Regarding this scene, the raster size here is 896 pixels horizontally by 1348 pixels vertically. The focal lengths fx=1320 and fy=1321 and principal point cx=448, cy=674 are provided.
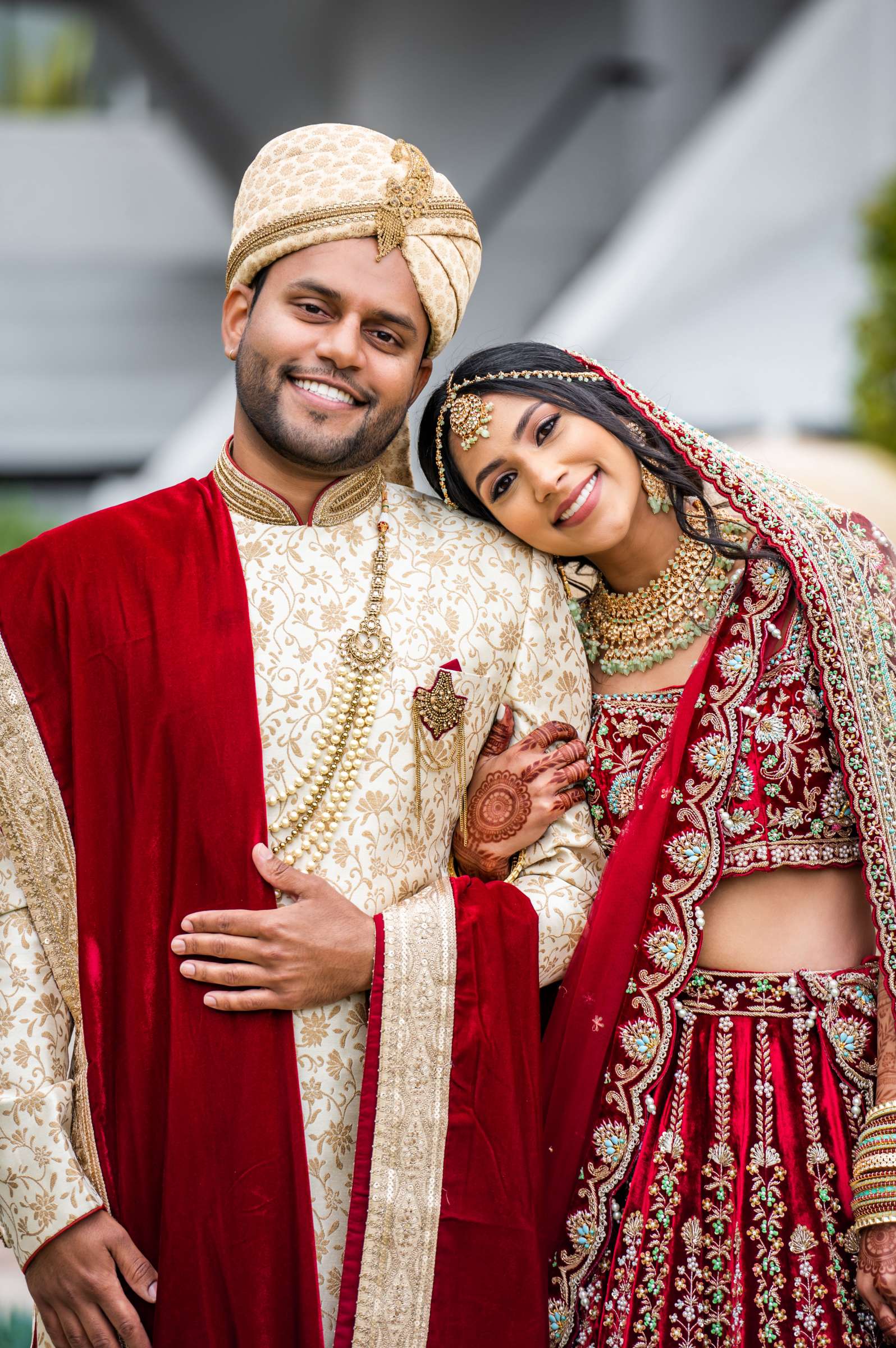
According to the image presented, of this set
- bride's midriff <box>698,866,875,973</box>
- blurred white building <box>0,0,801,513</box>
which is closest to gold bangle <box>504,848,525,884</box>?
bride's midriff <box>698,866,875,973</box>

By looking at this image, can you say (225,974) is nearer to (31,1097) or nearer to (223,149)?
(31,1097)

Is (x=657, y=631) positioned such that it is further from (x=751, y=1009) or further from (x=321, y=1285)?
(x=321, y=1285)

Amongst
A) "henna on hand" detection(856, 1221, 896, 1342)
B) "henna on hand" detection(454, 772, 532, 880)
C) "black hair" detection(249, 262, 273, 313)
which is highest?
"black hair" detection(249, 262, 273, 313)

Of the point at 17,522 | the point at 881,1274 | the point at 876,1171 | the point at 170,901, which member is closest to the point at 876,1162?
the point at 876,1171

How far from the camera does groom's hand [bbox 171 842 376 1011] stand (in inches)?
59.6

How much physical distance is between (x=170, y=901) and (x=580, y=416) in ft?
2.79

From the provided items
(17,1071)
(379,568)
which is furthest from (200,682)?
(17,1071)

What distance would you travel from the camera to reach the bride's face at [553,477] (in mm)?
1792

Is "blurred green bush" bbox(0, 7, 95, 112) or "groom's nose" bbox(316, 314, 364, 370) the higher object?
"blurred green bush" bbox(0, 7, 95, 112)

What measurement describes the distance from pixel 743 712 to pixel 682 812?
16cm

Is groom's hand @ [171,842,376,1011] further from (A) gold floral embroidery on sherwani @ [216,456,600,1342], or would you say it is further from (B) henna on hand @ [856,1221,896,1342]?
(B) henna on hand @ [856,1221,896,1342]

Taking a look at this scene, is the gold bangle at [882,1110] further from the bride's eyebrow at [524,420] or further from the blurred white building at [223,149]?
the blurred white building at [223,149]

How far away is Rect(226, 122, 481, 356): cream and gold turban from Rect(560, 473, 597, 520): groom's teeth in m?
0.29

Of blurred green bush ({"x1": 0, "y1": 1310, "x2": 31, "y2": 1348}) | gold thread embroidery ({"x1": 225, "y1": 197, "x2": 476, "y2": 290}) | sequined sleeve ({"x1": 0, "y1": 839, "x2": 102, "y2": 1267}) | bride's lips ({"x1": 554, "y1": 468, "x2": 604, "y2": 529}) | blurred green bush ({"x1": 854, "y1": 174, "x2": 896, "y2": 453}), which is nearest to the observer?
sequined sleeve ({"x1": 0, "y1": 839, "x2": 102, "y2": 1267})
